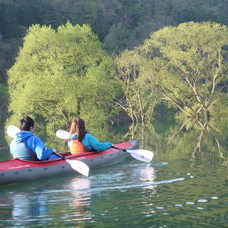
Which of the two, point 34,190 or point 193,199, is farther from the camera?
point 34,190

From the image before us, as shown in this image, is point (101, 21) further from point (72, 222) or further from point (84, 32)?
point (72, 222)

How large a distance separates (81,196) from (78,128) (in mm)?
3100

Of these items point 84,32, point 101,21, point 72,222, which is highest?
point 101,21

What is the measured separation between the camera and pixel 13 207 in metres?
8.82

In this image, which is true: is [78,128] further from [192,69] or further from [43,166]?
[192,69]

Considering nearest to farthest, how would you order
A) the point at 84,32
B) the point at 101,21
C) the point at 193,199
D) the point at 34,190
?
1. the point at 193,199
2. the point at 34,190
3. the point at 84,32
4. the point at 101,21

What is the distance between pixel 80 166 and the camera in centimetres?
1151

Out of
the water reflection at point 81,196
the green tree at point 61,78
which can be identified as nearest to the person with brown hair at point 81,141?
the water reflection at point 81,196

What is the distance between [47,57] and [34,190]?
20461mm

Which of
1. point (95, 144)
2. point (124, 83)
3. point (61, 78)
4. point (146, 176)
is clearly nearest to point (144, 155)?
point (95, 144)

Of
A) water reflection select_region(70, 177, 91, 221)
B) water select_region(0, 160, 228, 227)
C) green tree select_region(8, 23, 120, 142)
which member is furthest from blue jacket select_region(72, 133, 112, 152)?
green tree select_region(8, 23, 120, 142)

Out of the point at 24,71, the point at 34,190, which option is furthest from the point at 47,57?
the point at 34,190

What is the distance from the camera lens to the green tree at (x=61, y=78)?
28.8 meters

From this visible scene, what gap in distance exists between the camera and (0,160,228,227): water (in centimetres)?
764
